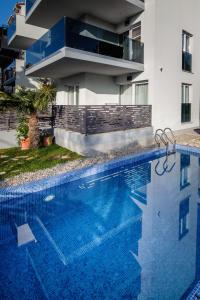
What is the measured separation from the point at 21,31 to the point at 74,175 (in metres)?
14.6

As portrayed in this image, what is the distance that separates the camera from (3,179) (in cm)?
739

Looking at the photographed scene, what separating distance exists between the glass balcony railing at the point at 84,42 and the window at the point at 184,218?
28.2 ft

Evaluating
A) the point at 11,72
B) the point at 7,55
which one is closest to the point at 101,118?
the point at 11,72

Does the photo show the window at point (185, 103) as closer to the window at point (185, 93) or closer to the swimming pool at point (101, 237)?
the window at point (185, 93)

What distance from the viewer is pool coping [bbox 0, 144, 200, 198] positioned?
21.4ft

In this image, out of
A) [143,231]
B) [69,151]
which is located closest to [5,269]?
[143,231]

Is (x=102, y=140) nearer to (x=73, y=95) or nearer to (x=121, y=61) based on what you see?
(x=121, y=61)

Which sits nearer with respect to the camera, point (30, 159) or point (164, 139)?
point (30, 159)

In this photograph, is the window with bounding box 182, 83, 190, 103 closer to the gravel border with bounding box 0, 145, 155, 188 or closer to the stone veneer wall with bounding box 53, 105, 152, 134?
the stone veneer wall with bounding box 53, 105, 152, 134

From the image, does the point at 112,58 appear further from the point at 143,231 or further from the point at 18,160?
the point at 143,231

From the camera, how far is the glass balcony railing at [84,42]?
10.6 meters

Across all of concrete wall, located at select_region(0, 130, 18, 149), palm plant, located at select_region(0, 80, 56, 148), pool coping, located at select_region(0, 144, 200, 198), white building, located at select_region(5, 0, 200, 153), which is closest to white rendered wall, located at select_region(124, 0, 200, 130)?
white building, located at select_region(5, 0, 200, 153)

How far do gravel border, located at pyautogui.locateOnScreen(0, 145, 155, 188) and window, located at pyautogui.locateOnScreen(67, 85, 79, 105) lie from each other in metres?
6.31

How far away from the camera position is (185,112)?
50.5ft
